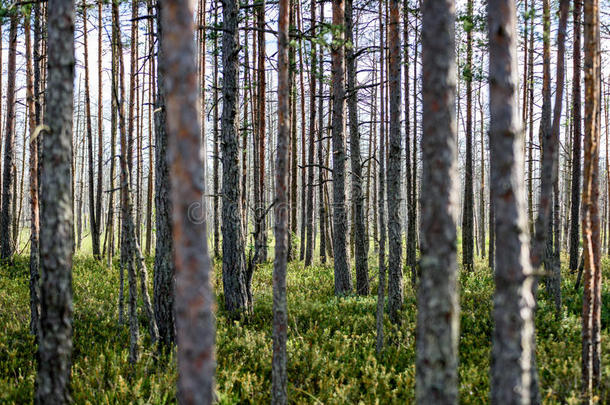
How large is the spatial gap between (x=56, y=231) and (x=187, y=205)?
2.19 meters

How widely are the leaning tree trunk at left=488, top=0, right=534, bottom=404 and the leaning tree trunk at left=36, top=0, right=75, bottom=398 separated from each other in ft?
12.3

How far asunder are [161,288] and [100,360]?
1330mm

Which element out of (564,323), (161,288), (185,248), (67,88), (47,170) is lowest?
(564,323)

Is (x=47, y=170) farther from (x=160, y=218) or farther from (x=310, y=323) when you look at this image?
(x=310, y=323)

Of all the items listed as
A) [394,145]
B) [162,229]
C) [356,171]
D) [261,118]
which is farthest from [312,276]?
[162,229]

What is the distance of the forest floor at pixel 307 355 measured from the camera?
5.43m

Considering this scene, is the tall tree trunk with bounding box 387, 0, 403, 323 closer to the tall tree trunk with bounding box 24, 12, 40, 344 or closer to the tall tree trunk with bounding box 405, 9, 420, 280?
the tall tree trunk with bounding box 405, 9, 420, 280

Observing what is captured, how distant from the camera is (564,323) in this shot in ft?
26.6

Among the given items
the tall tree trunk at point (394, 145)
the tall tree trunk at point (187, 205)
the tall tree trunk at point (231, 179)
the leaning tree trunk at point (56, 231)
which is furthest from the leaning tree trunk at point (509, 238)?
the tall tree trunk at point (231, 179)

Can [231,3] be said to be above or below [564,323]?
above

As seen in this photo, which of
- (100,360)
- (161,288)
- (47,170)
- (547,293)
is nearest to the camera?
(47,170)

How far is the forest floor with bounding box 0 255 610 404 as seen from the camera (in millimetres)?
5434

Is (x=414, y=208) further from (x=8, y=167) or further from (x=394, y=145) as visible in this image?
(x=8, y=167)

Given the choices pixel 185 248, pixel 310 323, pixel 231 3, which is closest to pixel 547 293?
pixel 310 323
